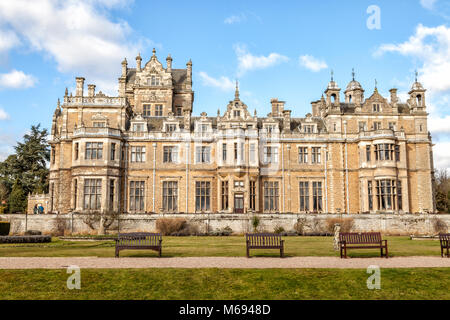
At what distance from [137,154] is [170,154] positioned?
338 cm

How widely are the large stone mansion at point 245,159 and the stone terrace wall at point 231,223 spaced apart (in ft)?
10.2

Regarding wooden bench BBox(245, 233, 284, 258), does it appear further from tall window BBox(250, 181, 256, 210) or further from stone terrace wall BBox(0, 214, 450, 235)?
tall window BBox(250, 181, 256, 210)

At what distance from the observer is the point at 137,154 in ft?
138

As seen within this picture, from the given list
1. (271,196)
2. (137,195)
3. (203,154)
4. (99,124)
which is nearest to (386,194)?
(271,196)

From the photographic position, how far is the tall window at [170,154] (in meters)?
42.4

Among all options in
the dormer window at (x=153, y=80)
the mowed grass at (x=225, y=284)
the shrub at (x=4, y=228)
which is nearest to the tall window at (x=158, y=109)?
the dormer window at (x=153, y=80)

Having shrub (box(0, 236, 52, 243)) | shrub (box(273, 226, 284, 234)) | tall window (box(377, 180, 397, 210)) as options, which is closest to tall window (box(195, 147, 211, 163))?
shrub (box(273, 226, 284, 234))

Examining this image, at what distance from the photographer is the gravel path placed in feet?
47.6

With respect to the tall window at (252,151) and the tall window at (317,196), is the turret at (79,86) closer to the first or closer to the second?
the tall window at (252,151)

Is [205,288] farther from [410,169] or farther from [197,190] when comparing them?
[410,169]

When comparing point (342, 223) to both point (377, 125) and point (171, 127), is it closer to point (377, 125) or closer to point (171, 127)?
point (377, 125)

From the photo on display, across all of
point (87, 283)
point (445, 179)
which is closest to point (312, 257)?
point (87, 283)

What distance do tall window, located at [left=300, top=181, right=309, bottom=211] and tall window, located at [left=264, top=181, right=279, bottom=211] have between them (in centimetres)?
262
